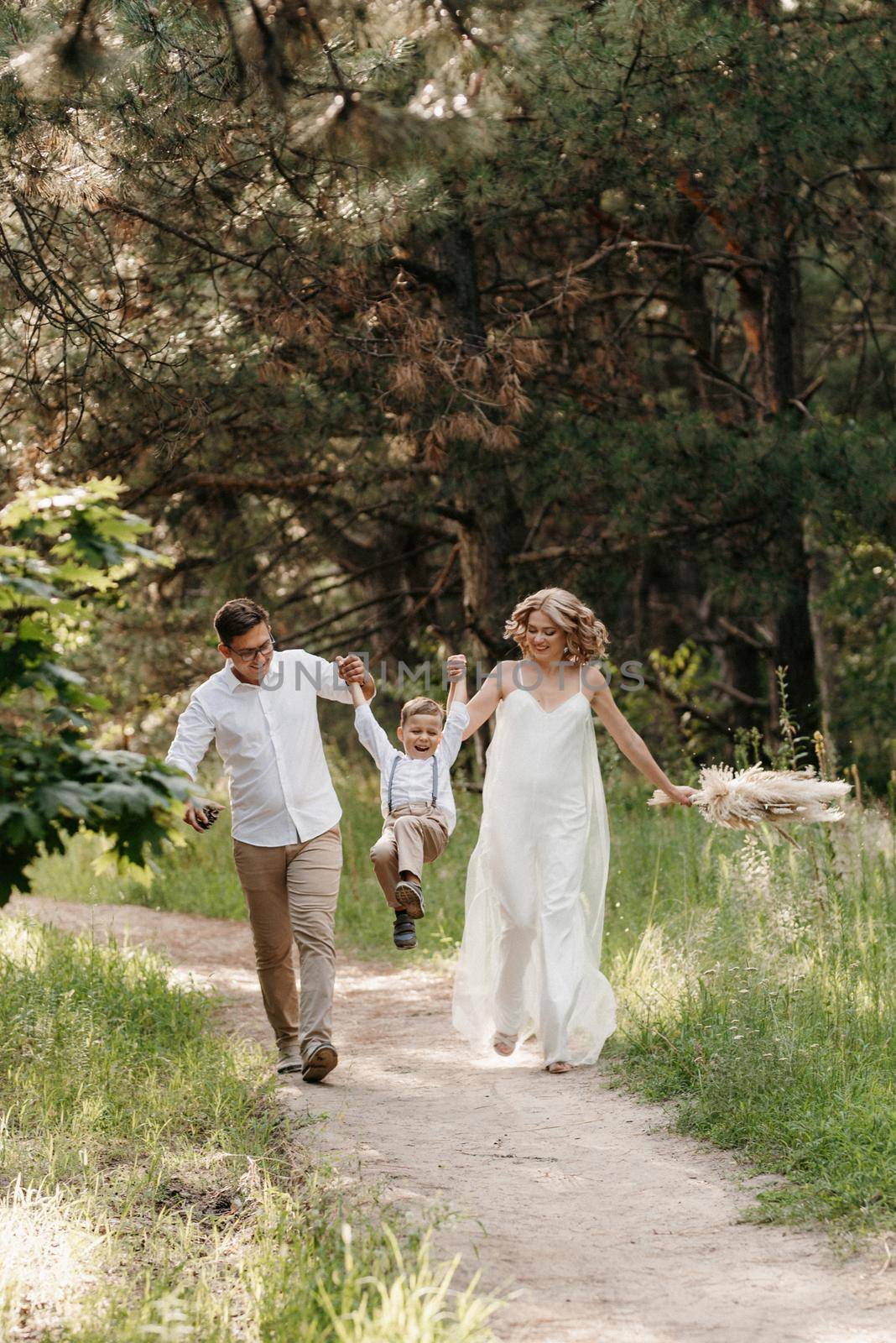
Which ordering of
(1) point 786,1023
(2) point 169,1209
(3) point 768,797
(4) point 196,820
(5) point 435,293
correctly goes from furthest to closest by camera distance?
1. (5) point 435,293
2. (3) point 768,797
3. (1) point 786,1023
4. (4) point 196,820
5. (2) point 169,1209

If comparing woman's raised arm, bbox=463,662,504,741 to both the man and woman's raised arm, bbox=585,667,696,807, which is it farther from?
the man

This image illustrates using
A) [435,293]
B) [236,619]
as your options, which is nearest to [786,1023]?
[236,619]

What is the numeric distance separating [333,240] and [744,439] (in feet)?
13.8

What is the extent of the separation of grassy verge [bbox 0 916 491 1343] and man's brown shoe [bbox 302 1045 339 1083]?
231mm

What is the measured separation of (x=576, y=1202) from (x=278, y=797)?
2361mm

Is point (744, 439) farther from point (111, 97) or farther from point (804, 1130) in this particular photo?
point (804, 1130)

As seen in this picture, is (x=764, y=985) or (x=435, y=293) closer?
(x=764, y=985)

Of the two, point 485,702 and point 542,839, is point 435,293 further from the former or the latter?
point 542,839

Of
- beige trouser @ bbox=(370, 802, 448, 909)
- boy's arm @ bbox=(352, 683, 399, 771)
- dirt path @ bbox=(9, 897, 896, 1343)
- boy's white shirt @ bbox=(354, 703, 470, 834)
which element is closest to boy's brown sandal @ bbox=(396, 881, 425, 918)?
beige trouser @ bbox=(370, 802, 448, 909)

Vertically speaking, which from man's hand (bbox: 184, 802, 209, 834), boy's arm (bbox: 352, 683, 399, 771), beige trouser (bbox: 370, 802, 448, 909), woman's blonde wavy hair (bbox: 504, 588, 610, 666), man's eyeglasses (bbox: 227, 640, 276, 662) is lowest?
beige trouser (bbox: 370, 802, 448, 909)

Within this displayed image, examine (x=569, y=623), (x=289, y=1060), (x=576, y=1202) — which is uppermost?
(x=569, y=623)

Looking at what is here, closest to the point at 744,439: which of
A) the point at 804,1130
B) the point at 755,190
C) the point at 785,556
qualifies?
the point at 785,556

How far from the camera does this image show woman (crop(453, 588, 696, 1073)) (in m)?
6.63

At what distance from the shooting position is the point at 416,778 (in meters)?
6.56
